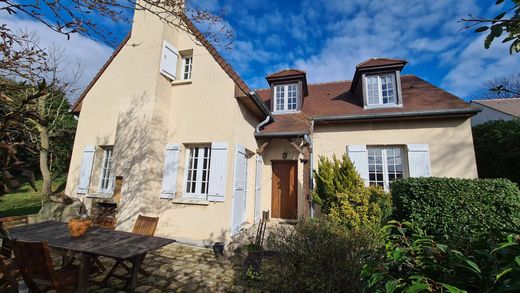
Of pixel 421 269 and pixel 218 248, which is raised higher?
pixel 421 269

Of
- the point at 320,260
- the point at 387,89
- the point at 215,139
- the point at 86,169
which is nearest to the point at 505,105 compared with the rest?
the point at 387,89

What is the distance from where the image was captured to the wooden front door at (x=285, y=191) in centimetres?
846

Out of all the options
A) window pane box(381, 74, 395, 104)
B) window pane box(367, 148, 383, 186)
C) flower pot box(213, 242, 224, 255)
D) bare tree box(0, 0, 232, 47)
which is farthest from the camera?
window pane box(381, 74, 395, 104)

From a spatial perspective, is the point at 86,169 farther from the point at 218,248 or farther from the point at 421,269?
the point at 421,269

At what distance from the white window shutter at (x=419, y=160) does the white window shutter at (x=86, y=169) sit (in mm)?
10079

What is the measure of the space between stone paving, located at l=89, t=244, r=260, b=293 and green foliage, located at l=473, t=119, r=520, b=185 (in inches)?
392

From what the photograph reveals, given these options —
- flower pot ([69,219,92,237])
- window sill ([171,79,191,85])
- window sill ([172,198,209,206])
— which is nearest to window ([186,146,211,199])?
window sill ([172,198,209,206])

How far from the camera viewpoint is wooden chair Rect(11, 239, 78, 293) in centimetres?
267

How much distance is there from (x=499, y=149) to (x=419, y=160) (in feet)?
13.1

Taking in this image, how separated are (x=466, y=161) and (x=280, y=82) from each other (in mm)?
6751

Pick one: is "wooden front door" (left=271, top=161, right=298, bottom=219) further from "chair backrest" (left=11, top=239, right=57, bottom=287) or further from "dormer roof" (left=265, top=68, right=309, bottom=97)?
"chair backrest" (left=11, top=239, right=57, bottom=287)

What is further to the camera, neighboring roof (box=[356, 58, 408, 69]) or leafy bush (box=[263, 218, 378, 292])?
neighboring roof (box=[356, 58, 408, 69])

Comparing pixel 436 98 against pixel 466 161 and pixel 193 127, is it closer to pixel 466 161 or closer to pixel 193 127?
pixel 466 161

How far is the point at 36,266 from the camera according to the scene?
2.77m
